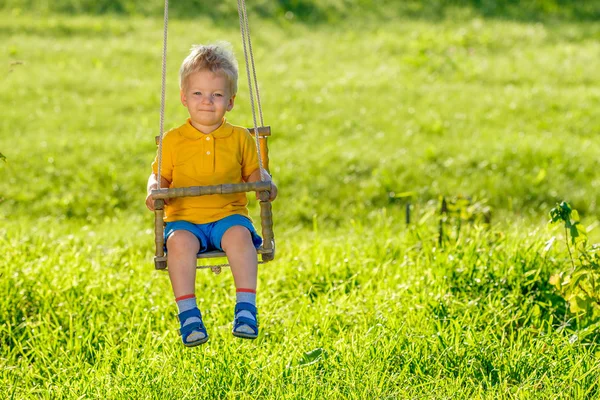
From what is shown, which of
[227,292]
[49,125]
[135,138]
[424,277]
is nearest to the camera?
[424,277]

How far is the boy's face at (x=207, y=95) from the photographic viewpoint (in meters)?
4.04

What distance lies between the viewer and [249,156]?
4375 millimetres

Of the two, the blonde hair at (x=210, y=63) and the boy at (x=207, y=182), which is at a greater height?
the blonde hair at (x=210, y=63)

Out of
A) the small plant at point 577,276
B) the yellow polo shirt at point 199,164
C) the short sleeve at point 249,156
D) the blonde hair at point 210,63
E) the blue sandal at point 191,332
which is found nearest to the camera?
the blue sandal at point 191,332

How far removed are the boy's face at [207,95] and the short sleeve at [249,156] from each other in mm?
231

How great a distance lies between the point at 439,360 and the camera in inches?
172

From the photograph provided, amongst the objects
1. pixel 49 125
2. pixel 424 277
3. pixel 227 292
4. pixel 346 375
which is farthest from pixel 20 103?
pixel 346 375

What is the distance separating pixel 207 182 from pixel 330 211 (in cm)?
430

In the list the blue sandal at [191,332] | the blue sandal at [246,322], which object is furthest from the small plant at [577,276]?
the blue sandal at [191,332]

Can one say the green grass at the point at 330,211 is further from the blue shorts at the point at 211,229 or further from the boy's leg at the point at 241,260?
the blue shorts at the point at 211,229

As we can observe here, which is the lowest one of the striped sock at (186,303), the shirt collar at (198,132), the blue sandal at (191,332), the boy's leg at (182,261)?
the blue sandal at (191,332)

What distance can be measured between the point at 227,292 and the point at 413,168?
3.92 m

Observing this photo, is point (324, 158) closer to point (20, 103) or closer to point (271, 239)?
point (20, 103)

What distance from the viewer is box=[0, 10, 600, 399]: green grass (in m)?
4.38
